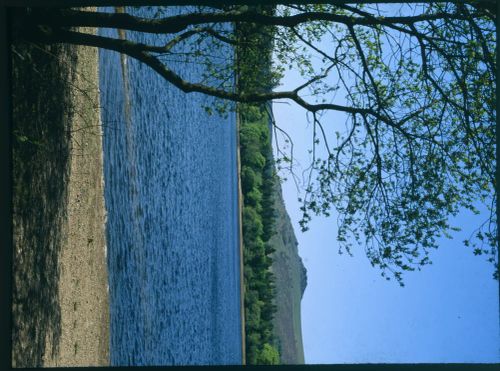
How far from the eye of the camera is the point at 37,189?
4.59 m

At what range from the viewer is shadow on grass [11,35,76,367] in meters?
4.22

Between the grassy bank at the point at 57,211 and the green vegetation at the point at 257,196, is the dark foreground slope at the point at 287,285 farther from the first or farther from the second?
the grassy bank at the point at 57,211

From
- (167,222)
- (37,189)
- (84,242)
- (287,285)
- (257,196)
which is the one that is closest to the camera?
(37,189)

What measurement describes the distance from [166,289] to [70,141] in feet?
12.1

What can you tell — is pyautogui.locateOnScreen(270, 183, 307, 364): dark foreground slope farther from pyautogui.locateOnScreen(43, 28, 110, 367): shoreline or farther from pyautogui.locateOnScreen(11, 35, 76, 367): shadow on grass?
pyautogui.locateOnScreen(11, 35, 76, 367): shadow on grass

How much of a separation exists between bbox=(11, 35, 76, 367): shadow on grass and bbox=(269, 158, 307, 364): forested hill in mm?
1691

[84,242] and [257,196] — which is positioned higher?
[257,196]

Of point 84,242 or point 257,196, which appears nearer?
point 84,242

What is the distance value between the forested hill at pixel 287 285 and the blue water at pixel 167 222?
135cm

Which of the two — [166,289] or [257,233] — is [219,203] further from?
[257,233]

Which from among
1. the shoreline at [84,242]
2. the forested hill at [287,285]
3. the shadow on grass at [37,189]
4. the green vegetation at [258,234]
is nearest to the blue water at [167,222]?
the shoreline at [84,242]

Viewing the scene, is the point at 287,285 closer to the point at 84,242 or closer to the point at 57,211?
the point at 84,242

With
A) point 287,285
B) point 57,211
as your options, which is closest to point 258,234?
point 287,285

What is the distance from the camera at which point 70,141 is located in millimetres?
5148
